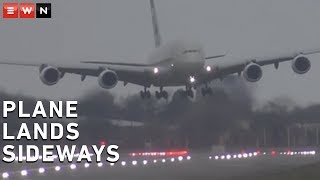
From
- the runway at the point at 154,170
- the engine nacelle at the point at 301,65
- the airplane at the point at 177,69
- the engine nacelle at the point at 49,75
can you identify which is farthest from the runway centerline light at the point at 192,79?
the engine nacelle at the point at 49,75

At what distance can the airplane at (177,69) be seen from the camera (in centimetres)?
5203

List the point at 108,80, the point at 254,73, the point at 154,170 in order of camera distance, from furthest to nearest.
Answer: the point at 254,73, the point at 108,80, the point at 154,170

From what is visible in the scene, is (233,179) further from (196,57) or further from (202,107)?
(202,107)

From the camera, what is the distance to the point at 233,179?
114 feet

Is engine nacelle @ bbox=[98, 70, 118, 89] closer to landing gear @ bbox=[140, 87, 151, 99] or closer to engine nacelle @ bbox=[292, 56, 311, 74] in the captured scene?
landing gear @ bbox=[140, 87, 151, 99]

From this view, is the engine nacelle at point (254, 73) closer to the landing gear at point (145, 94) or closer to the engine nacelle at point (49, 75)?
the landing gear at point (145, 94)

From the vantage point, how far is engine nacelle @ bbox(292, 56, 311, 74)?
171ft

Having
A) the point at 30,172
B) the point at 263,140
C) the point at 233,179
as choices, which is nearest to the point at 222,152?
the point at 263,140

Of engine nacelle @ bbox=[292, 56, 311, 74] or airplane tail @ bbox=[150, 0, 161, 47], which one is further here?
airplane tail @ bbox=[150, 0, 161, 47]

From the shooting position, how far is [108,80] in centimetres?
5194

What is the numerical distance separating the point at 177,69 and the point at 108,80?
5498 mm

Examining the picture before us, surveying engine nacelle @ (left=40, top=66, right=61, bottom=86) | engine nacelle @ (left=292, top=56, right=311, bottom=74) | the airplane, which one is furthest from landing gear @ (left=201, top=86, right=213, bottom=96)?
engine nacelle @ (left=40, top=66, right=61, bottom=86)

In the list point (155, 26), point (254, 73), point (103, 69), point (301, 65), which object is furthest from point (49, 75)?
point (155, 26)

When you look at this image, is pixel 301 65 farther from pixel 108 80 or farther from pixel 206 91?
pixel 108 80
